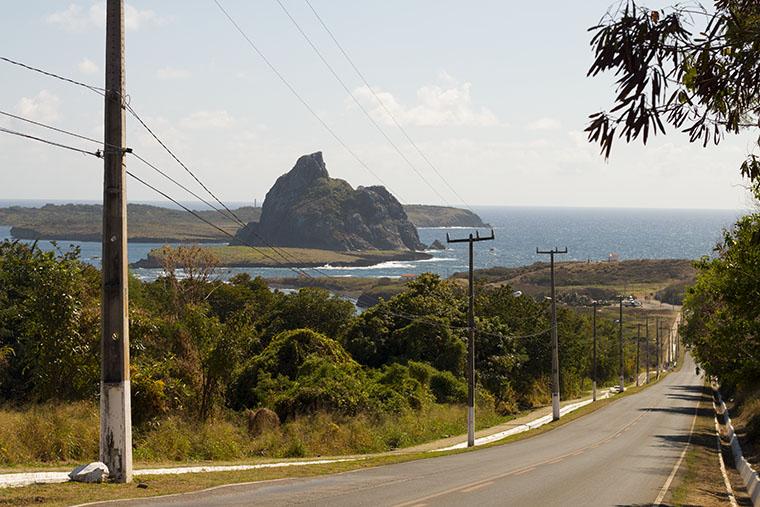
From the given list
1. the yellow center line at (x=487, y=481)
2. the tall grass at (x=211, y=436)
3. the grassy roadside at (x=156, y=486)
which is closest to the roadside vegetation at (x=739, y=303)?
the yellow center line at (x=487, y=481)

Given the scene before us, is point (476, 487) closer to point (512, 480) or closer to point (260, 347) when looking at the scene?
point (512, 480)

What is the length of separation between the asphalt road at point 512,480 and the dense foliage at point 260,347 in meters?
8.21

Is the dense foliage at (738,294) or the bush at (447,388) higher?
the dense foliage at (738,294)

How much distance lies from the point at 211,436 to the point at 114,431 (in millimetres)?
10507

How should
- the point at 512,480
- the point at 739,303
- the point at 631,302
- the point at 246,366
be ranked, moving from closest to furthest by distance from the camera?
the point at 512,480
the point at 739,303
the point at 246,366
the point at 631,302

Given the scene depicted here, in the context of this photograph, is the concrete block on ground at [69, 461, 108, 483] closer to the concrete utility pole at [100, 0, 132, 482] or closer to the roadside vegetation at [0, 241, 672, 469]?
the concrete utility pole at [100, 0, 132, 482]

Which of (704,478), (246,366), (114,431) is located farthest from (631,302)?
(114,431)

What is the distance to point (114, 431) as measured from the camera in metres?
16.0

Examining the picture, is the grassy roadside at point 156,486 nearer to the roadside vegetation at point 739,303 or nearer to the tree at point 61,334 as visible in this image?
the tree at point 61,334

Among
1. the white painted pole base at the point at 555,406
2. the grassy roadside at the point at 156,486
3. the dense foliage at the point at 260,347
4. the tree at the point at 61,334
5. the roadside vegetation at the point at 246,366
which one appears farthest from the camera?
the white painted pole base at the point at 555,406

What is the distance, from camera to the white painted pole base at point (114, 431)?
15961 mm

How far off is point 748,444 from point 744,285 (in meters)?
10.5

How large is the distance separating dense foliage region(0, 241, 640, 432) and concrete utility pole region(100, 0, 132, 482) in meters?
8.94

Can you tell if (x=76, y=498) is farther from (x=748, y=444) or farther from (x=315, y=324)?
(x=315, y=324)
